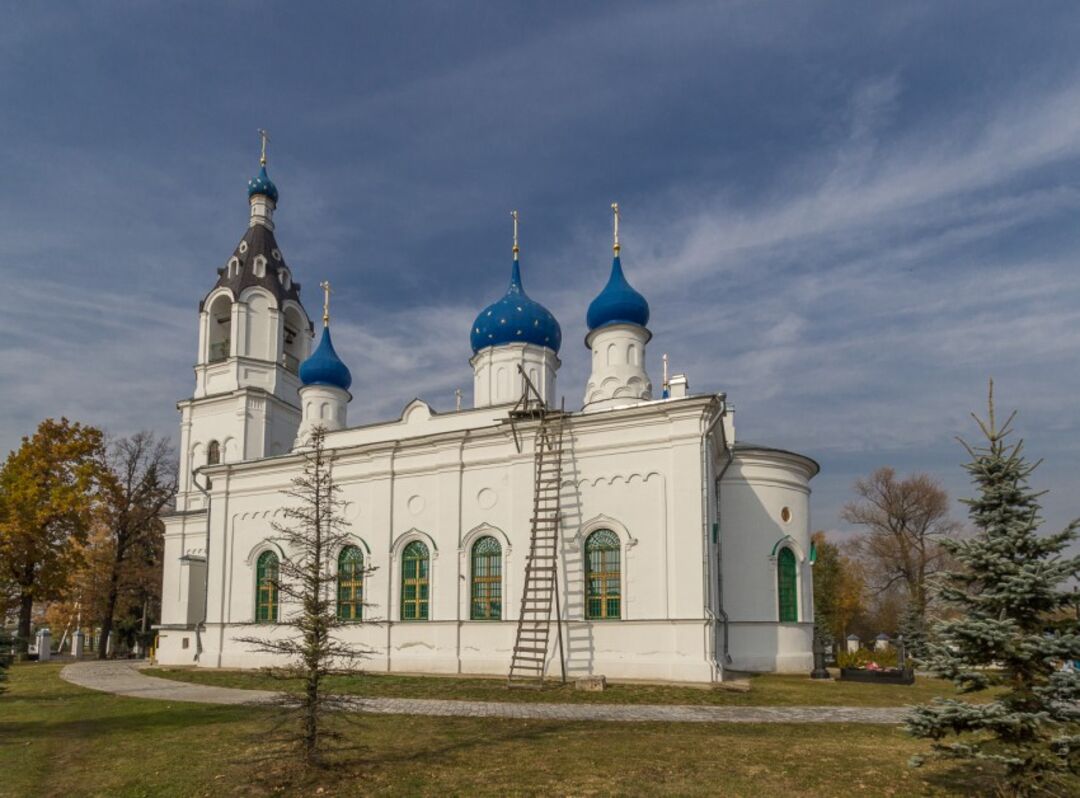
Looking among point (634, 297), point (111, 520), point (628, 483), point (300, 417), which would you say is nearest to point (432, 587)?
point (628, 483)

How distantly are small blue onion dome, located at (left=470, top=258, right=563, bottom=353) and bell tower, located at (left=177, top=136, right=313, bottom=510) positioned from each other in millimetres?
8678

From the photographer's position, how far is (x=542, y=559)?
19.8 metres

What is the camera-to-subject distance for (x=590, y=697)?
51.6ft

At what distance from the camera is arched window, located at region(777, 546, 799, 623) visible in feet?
70.4

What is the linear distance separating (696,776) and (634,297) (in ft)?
54.9

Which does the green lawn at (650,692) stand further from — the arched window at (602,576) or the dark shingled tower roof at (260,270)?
the dark shingled tower roof at (260,270)

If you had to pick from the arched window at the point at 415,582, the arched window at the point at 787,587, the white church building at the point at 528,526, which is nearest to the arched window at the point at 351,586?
the white church building at the point at 528,526

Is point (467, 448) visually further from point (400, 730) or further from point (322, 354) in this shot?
point (400, 730)

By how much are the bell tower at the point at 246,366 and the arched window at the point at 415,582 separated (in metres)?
9.64

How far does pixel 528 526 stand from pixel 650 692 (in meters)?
5.52

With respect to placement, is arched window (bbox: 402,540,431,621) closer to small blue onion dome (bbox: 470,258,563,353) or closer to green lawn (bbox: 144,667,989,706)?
green lawn (bbox: 144,667,989,706)

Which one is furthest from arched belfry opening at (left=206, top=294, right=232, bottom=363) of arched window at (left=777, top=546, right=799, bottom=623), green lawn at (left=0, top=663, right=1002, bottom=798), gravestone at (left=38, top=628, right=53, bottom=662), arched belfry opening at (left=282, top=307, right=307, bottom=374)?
arched window at (left=777, top=546, right=799, bottom=623)

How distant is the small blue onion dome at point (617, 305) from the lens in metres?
23.8

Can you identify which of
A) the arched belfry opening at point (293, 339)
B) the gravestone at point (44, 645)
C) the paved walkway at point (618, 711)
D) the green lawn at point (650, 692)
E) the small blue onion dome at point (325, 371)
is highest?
the arched belfry opening at point (293, 339)
